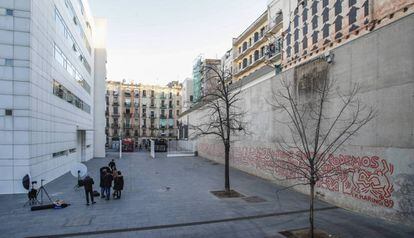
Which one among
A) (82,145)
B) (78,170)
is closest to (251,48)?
(82,145)

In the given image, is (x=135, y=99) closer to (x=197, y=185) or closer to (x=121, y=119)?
(x=121, y=119)

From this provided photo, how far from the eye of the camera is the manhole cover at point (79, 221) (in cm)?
1051

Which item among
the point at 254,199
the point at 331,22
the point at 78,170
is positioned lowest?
the point at 254,199

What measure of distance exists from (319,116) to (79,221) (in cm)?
1032

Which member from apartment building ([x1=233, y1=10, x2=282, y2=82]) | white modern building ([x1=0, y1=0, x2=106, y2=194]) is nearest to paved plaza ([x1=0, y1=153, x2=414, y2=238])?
white modern building ([x1=0, y1=0, x2=106, y2=194])

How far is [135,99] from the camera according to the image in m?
79.6

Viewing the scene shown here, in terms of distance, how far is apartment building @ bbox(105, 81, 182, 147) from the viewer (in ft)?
254

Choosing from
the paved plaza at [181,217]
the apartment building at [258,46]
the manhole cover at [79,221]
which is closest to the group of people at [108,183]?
the paved plaza at [181,217]

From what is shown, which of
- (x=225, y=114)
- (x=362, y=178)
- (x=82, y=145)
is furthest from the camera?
(x=82, y=145)

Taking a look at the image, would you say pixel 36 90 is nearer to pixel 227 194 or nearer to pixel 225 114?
pixel 227 194

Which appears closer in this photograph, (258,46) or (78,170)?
(78,170)

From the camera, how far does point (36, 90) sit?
57.1 feet

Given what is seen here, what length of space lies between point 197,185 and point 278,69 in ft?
40.3

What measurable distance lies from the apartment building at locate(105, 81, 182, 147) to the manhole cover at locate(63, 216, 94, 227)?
65823mm
